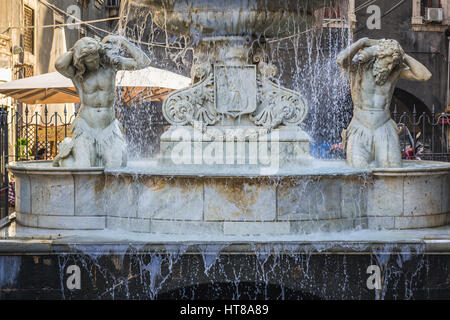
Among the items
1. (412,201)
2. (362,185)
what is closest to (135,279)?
(362,185)

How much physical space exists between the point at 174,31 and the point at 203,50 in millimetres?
472

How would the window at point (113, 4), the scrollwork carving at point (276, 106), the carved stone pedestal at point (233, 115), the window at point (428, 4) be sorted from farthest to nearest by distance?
the window at point (113, 4) → the window at point (428, 4) → the scrollwork carving at point (276, 106) → the carved stone pedestal at point (233, 115)

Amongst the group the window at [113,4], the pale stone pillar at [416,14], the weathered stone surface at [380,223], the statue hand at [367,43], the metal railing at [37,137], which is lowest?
the weathered stone surface at [380,223]

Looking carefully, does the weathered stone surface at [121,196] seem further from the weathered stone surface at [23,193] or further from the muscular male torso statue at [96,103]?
the weathered stone surface at [23,193]

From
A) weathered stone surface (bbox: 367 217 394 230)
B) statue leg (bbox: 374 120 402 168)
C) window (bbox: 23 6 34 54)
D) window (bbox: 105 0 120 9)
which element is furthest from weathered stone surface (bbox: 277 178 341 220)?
window (bbox: 105 0 120 9)

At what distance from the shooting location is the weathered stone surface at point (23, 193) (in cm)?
705

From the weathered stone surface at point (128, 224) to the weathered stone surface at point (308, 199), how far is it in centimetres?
124

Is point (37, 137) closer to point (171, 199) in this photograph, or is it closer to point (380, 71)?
point (171, 199)

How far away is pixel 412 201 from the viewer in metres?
6.84

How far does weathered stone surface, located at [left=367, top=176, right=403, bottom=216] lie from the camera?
6.81 meters

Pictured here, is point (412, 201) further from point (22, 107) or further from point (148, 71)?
point (22, 107)

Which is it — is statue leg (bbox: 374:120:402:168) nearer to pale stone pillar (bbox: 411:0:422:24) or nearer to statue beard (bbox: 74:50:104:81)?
statue beard (bbox: 74:50:104:81)

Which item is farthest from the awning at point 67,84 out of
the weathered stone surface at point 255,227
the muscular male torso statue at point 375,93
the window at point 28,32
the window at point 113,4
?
the window at point 113,4

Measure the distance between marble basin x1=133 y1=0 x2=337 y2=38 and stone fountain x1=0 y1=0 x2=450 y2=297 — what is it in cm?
1
